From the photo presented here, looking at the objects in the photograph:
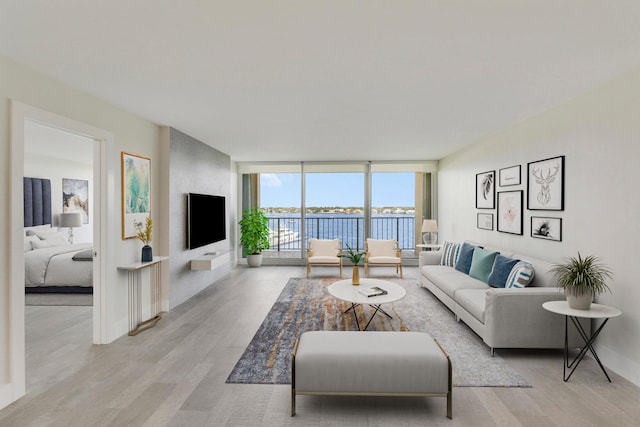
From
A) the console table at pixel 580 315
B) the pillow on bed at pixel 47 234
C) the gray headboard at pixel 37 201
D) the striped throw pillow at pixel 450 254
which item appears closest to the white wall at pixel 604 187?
the console table at pixel 580 315

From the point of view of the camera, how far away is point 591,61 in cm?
256

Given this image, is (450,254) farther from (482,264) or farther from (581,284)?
(581,284)

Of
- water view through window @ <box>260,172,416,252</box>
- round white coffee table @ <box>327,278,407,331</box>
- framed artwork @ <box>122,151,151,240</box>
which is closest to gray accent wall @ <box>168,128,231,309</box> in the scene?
framed artwork @ <box>122,151,151,240</box>

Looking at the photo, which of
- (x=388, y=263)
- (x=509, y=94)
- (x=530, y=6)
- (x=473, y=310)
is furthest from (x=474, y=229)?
(x=530, y=6)

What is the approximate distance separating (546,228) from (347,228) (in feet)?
17.3

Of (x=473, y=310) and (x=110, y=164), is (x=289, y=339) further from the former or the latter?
(x=110, y=164)

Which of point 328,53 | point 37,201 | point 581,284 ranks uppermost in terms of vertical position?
point 328,53

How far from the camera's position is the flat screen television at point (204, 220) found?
17.1 ft

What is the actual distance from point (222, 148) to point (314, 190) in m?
2.74

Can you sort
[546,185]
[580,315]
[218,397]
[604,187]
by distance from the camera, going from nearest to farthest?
[218,397] < [580,315] < [604,187] < [546,185]

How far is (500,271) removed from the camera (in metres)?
3.98

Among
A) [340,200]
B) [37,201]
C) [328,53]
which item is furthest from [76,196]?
[328,53]

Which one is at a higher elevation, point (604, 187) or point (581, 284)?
point (604, 187)

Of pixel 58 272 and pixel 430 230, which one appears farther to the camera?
pixel 430 230
